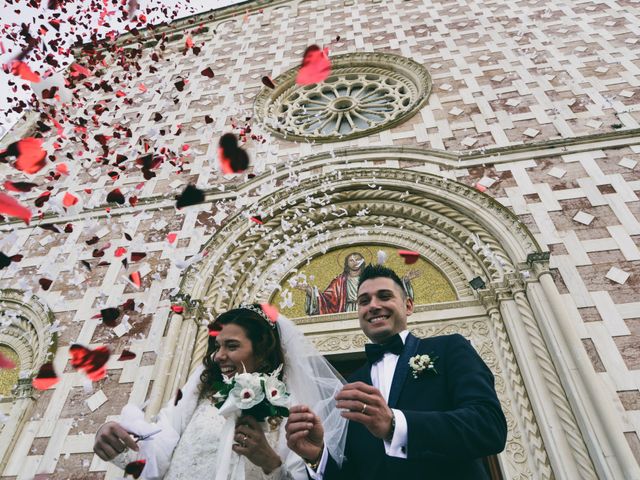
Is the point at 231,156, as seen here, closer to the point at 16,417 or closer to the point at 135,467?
the point at 16,417

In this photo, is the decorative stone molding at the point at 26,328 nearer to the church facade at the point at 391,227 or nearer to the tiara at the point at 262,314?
the church facade at the point at 391,227

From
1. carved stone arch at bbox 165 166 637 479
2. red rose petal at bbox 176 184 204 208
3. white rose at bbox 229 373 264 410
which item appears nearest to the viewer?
white rose at bbox 229 373 264 410

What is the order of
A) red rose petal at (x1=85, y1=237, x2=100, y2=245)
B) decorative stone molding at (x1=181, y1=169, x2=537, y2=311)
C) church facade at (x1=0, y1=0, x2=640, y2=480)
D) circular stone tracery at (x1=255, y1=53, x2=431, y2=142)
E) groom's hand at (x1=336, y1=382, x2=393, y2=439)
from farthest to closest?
circular stone tracery at (x1=255, y1=53, x2=431, y2=142) < red rose petal at (x1=85, y1=237, x2=100, y2=245) < decorative stone molding at (x1=181, y1=169, x2=537, y2=311) < church facade at (x1=0, y1=0, x2=640, y2=480) < groom's hand at (x1=336, y1=382, x2=393, y2=439)

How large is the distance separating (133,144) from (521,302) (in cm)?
694

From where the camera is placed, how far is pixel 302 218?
5.82 metres

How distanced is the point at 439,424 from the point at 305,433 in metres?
0.58

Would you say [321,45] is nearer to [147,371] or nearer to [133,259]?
[133,259]

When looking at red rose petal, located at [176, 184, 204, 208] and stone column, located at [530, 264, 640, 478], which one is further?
red rose petal, located at [176, 184, 204, 208]

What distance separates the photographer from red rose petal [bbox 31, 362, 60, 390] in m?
4.73

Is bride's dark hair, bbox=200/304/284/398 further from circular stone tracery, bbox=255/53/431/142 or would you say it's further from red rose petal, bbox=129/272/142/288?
circular stone tracery, bbox=255/53/431/142

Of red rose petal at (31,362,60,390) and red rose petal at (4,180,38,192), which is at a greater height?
red rose petal at (4,180,38,192)

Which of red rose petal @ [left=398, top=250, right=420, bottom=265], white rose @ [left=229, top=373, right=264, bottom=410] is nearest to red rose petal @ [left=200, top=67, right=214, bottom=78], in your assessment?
red rose petal @ [left=398, top=250, right=420, bottom=265]

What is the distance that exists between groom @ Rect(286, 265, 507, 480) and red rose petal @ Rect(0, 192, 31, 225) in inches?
235

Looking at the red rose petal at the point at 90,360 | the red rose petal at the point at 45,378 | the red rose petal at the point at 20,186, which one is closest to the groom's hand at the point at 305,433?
the red rose petal at the point at 90,360
